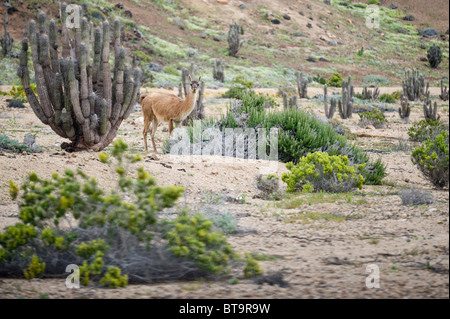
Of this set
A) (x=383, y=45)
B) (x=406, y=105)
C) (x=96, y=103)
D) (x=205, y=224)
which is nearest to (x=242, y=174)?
(x=96, y=103)

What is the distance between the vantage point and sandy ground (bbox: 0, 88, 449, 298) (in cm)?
367

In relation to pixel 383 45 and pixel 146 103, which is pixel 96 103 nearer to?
pixel 146 103

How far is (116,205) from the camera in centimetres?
401

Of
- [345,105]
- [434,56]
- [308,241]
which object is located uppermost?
[308,241]

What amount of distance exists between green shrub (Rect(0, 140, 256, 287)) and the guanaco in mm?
6807

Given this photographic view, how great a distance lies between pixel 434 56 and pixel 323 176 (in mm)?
43861

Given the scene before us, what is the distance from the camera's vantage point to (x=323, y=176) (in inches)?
309

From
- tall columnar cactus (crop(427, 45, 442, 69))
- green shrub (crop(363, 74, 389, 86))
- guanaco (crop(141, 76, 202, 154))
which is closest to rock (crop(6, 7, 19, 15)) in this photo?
guanaco (crop(141, 76, 202, 154))

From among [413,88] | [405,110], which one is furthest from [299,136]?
[413,88]

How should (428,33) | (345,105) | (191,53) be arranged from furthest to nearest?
(428,33) → (191,53) → (345,105)

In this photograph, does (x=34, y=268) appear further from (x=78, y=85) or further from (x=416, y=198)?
(x=78, y=85)

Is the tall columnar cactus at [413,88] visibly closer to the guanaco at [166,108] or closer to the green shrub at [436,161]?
the guanaco at [166,108]

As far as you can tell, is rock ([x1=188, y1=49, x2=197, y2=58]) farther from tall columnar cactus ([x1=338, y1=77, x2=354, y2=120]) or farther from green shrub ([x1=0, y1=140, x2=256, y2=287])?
green shrub ([x1=0, y1=140, x2=256, y2=287])
